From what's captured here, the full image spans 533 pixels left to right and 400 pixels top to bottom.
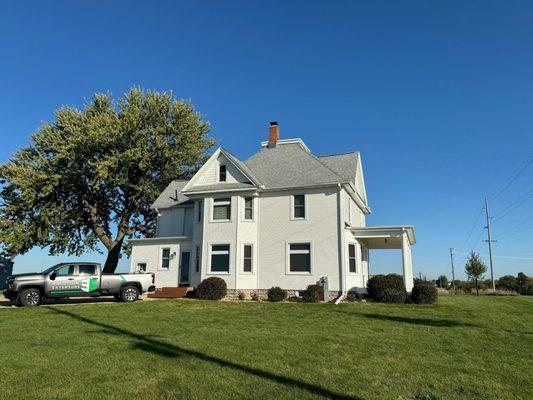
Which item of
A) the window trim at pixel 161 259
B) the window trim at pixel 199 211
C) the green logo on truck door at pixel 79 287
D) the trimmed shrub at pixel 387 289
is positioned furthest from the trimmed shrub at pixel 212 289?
the trimmed shrub at pixel 387 289

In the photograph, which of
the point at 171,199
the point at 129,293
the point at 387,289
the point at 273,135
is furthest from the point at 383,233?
the point at 171,199

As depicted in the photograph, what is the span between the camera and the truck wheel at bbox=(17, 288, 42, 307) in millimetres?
17844

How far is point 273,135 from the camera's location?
95.4 feet

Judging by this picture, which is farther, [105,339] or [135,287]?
[135,287]

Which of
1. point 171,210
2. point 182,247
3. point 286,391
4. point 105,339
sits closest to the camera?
point 286,391

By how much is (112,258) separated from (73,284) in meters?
18.7

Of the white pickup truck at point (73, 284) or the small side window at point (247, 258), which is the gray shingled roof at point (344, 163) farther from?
the white pickup truck at point (73, 284)

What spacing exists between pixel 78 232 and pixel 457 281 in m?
51.1

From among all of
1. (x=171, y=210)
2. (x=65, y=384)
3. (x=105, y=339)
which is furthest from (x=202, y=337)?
(x=171, y=210)

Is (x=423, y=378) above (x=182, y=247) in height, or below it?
below

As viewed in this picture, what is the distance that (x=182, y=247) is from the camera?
26500 mm

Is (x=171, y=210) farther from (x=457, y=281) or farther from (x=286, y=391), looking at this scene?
(x=457, y=281)

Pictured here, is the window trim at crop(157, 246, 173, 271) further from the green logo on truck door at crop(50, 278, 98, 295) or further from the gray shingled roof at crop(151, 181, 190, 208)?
the green logo on truck door at crop(50, 278, 98, 295)

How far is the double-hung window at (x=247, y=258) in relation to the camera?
77.9 ft
